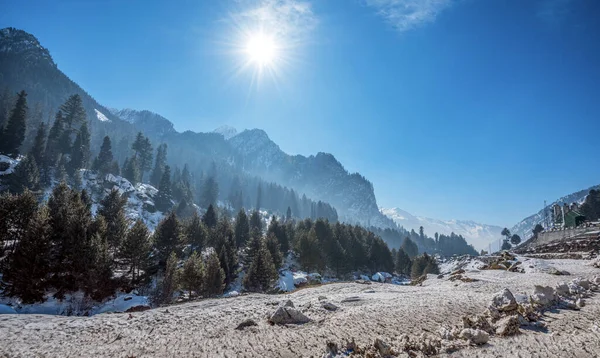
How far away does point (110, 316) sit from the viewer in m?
17.9

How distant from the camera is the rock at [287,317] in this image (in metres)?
16.0

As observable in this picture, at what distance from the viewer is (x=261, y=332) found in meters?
14.6

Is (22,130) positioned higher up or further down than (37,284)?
higher up

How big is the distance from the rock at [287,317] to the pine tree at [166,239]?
39.8 meters

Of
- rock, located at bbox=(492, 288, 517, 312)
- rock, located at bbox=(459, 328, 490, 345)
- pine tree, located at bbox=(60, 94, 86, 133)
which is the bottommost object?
rock, located at bbox=(459, 328, 490, 345)

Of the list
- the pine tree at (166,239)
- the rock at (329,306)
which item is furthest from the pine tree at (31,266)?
the rock at (329,306)

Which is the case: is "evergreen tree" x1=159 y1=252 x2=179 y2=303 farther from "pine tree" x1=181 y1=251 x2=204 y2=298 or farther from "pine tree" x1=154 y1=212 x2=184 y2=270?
"pine tree" x1=154 y1=212 x2=184 y2=270

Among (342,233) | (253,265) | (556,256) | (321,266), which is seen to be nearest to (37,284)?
(253,265)

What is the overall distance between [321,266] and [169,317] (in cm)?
5679

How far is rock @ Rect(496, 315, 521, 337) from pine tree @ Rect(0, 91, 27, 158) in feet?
362

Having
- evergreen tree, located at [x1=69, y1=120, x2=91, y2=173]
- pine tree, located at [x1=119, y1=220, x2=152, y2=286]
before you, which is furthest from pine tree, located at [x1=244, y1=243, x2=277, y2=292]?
evergreen tree, located at [x1=69, y1=120, x2=91, y2=173]

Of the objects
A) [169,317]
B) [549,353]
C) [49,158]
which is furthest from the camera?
[49,158]

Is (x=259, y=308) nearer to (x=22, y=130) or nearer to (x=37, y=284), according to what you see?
(x=37, y=284)

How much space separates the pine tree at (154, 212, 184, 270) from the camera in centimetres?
4906
